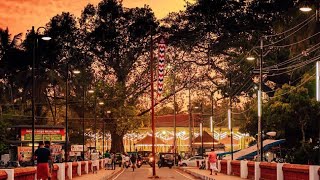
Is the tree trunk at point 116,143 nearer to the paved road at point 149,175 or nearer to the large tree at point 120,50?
the large tree at point 120,50

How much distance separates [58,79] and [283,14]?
35454 mm

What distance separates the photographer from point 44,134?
68.9 m

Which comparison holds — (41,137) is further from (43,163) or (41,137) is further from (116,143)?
(43,163)

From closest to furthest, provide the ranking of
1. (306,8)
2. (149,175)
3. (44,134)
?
(306,8), (149,175), (44,134)

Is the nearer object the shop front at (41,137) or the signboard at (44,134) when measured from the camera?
the shop front at (41,137)

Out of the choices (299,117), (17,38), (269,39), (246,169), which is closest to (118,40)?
(17,38)

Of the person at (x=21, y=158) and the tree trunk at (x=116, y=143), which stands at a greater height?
the tree trunk at (x=116, y=143)

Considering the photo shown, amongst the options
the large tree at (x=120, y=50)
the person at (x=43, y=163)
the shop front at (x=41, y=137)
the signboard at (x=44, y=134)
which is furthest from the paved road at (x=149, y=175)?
the large tree at (x=120, y=50)

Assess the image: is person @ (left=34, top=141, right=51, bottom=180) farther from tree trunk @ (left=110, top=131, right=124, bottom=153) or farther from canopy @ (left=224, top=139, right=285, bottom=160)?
tree trunk @ (left=110, top=131, right=124, bottom=153)

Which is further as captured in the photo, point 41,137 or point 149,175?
point 41,137

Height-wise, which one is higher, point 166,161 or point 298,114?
point 298,114

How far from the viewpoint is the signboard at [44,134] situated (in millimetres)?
67875

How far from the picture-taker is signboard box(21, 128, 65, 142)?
6788 cm

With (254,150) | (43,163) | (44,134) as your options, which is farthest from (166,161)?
(43,163)
